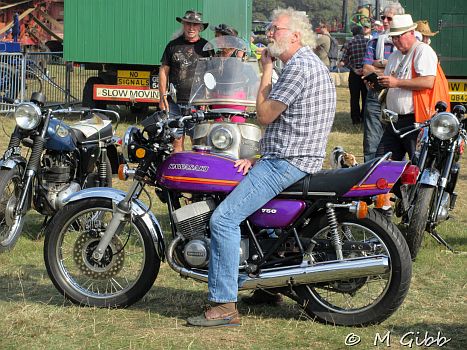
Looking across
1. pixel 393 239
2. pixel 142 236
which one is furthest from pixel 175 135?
pixel 393 239

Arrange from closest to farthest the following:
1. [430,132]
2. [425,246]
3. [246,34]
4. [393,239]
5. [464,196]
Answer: [393,239], [430,132], [425,246], [464,196], [246,34]

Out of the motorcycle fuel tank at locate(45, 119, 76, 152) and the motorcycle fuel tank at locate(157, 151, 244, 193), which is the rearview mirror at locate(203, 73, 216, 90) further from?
the motorcycle fuel tank at locate(157, 151, 244, 193)

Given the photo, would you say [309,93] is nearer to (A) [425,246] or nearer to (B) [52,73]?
(A) [425,246]

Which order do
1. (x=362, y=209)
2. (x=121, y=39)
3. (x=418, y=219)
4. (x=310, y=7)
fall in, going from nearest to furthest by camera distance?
1. (x=362, y=209)
2. (x=418, y=219)
3. (x=121, y=39)
4. (x=310, y=7)

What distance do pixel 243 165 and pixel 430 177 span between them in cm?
238

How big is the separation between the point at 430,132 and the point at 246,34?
1675 cm

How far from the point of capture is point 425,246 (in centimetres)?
814

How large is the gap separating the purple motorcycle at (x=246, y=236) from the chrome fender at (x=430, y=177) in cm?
181

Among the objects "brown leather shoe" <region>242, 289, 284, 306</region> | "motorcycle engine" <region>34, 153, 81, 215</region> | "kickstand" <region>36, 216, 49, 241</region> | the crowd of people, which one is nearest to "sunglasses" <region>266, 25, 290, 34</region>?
the crowd of people

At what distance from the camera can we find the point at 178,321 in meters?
5.80

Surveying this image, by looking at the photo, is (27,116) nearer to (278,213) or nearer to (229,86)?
(229,86)

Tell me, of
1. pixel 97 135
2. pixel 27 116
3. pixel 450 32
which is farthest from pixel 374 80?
pixel 450 32

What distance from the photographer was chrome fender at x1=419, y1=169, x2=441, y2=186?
7.48 meters

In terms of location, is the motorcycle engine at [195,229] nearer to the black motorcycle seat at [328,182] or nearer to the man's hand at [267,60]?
the black motorcycle seat at [328,182]
